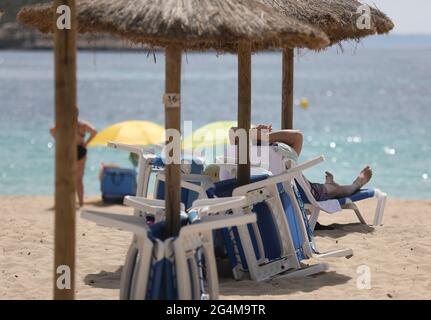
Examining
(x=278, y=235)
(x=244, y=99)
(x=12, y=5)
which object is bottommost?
(x=278, y=235)

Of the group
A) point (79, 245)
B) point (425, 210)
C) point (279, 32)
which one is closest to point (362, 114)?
point (425, 210)

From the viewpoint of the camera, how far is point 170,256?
470 centimetres

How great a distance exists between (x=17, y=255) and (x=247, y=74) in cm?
240

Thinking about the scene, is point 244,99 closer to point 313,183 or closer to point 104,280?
point 104,280

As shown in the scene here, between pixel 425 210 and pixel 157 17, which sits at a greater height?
pixel 157 17

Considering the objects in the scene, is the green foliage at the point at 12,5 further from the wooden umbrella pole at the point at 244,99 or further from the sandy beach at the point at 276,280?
the wooden umbrella pole at the point at 244,99

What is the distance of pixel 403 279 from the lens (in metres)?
6.44

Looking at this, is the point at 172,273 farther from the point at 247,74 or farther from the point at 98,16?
the point at 247,74

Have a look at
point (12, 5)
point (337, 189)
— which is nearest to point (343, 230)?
point (337, 189)

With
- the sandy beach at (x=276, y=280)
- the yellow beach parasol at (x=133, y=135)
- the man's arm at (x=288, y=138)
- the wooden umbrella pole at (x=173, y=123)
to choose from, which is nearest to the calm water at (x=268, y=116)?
the wooden umbrella pole at (x=173, y=123)

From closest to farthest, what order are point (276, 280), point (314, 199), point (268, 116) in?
point (276, 280)
point (314, 199)
point (268, 116)

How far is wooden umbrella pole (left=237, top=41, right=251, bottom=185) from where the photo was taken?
6.20 metres

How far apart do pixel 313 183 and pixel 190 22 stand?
3742mm

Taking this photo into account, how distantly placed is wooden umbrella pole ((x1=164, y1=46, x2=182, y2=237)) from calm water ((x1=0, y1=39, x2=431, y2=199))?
665 mm
